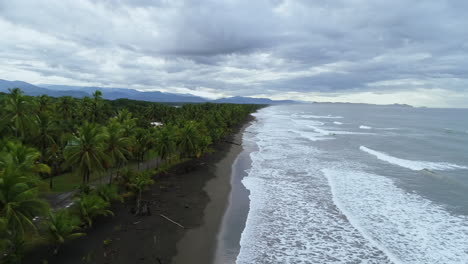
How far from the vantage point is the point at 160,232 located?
18578mm

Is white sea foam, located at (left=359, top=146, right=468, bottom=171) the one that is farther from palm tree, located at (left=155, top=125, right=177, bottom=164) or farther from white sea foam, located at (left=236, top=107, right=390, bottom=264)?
palm tree, located at (left=155, top=125, right=177, bottom=164)

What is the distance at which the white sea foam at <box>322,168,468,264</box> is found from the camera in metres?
17.1

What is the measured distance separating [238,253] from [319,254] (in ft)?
17.2

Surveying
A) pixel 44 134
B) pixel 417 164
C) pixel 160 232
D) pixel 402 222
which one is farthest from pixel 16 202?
pixel 417 164

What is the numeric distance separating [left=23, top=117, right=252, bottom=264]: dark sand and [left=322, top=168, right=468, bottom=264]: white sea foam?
11584 mm

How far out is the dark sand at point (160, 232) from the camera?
51.3 ft

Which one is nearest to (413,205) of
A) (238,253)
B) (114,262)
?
(238,253)

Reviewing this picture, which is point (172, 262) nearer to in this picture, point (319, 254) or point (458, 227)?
point (319, 254)

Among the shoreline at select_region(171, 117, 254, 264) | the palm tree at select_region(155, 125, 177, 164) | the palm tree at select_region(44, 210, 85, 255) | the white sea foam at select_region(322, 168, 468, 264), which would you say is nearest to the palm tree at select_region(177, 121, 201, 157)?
the palm tree at select_region(155, 125, 177, 164)

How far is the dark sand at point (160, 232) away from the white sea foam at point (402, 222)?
11584 mm

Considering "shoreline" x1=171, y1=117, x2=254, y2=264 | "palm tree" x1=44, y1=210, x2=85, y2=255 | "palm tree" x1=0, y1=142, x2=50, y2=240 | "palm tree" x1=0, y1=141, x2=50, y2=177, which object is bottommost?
"shoreline" x1=171, y1=117, x2=254, y2=264

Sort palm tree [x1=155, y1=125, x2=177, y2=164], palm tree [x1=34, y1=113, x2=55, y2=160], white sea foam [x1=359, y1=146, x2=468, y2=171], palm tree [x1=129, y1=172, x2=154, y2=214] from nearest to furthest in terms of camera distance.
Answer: palm tree [x1=129, y1=172, x2=154, y2=214] < palm tree [x1=34, y1=113, x2=55, y2=160] < palm tree [x1=155, y1=125, x2=177, y2=164] < white sea foam [x1=359, y1=146, x2=468, y2=171]

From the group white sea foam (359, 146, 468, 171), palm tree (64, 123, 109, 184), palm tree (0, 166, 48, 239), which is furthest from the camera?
white sea foam (359, 146, 468, 171)

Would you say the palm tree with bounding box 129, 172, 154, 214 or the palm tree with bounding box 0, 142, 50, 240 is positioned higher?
the palm tree with bounding box 0, 142, 50, 240
